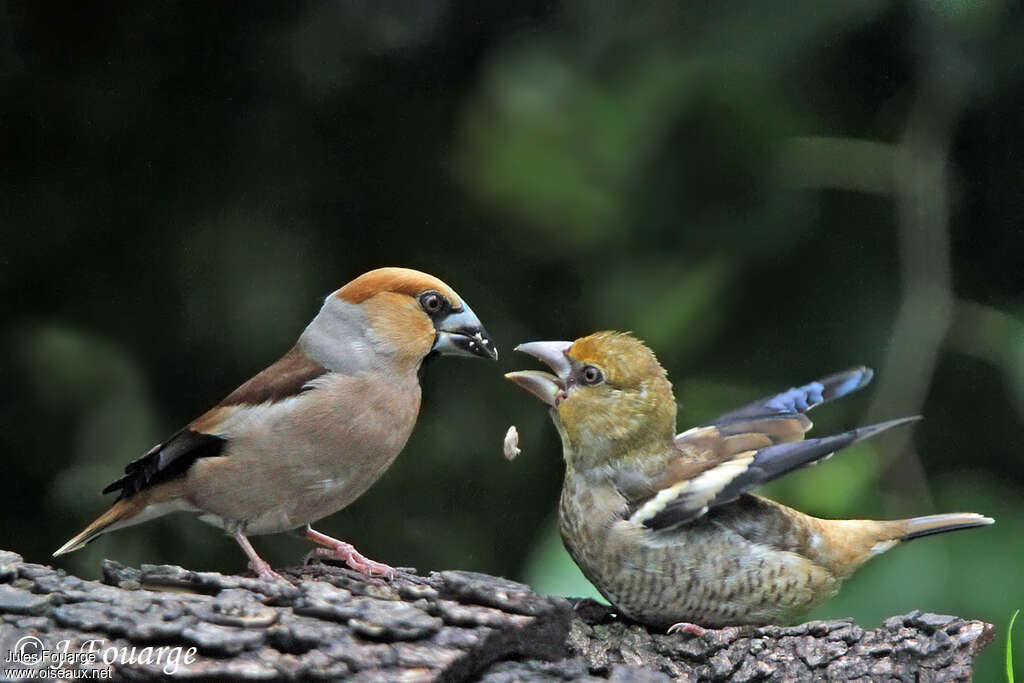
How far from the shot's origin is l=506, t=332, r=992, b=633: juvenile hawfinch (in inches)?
127

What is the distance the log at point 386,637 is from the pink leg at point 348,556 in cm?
6

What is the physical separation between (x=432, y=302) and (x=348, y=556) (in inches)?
26.9

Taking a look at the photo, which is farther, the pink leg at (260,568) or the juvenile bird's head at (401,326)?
the juvenile bird's head at (401,326)

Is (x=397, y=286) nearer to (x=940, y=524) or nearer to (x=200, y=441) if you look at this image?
(x=200, y=441)

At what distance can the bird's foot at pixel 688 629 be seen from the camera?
3230 mm

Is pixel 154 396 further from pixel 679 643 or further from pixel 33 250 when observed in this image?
pixel 679 643

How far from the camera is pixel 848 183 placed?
192 inches

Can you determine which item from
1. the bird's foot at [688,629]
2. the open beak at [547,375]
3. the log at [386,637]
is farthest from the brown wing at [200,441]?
the bird's foot at [688,629]

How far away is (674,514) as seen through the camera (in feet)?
10.5

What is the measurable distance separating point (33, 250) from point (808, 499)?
9.19ft

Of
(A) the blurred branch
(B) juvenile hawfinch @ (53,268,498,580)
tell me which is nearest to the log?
(B) juvenile hawfinch @ (53,268,498,580)

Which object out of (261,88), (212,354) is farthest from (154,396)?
(261,88)

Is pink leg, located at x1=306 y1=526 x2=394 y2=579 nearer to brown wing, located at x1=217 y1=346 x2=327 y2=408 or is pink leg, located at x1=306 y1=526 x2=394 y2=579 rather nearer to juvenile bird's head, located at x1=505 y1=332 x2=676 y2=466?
brown wing, located at x1=217 y1=346 x2=327 y2=408

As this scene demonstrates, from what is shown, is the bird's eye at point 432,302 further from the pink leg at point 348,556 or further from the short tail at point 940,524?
the short tail at point 940,524
